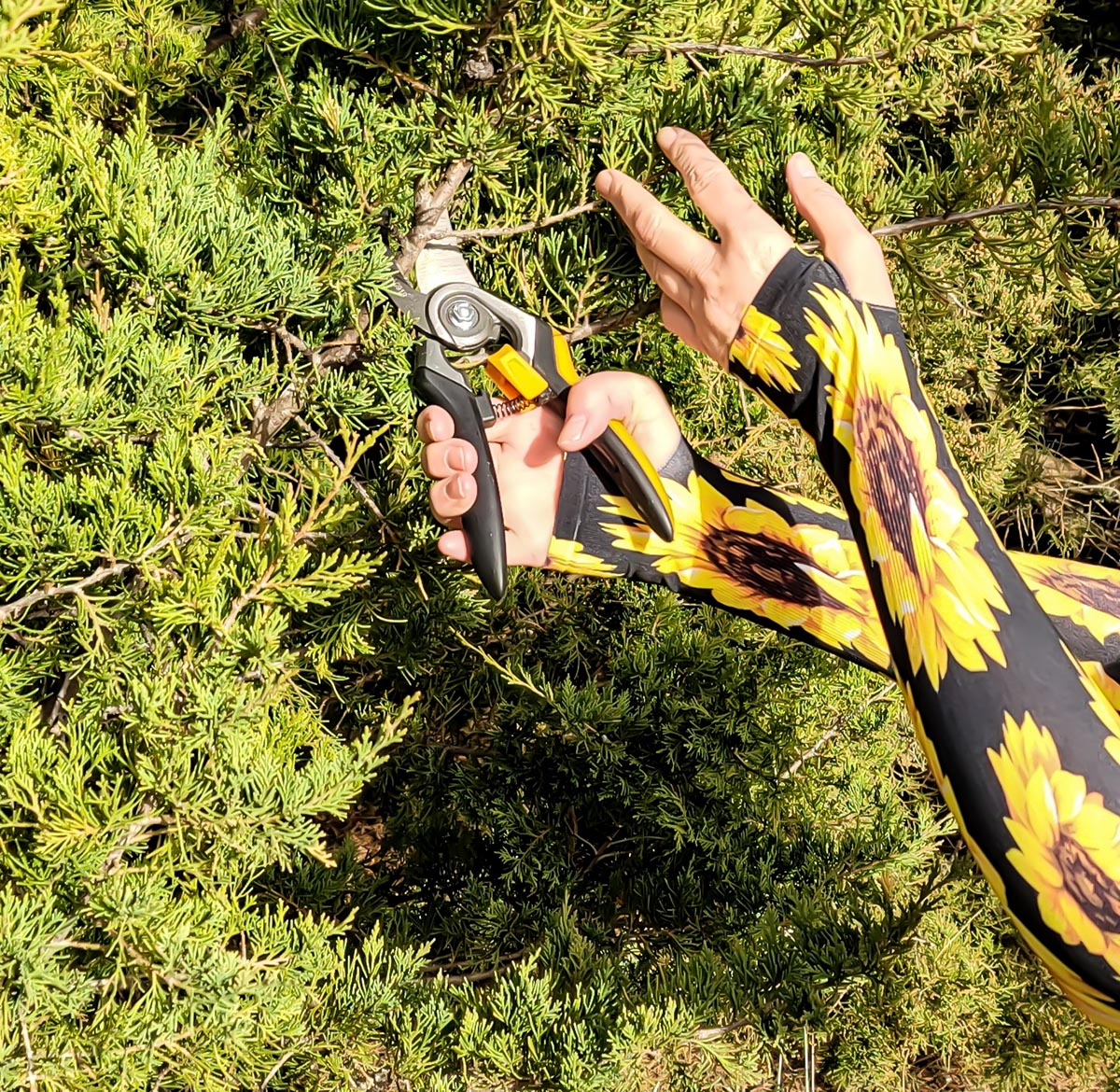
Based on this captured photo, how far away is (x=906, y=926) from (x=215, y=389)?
98cm

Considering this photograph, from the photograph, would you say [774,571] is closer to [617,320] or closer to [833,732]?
[617,320]

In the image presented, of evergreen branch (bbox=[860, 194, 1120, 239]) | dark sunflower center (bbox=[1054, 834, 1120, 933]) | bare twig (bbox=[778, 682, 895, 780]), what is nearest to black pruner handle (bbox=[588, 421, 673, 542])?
evergreen branch (bbox=[860, 194, 1120, 239])

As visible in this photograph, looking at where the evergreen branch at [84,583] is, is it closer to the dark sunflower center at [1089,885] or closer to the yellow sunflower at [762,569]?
the yellow sunflower at [762,569]

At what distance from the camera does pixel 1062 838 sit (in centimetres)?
78

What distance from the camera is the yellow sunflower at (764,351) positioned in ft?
2.97

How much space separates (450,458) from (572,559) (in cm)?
21

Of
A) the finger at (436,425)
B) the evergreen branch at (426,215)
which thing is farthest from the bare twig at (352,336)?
the finger at (436,425)

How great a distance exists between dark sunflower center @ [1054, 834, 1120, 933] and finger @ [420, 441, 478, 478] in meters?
0.57

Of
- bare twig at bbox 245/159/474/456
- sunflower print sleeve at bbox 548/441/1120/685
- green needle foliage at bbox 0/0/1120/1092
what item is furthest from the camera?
sunflower print sleeve at bbox 548/441/1120/685

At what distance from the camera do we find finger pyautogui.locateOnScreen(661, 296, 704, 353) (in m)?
1.06

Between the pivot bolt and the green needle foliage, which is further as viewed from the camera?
the pivot bolt

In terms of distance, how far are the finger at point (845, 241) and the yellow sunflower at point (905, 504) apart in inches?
→ 1.2

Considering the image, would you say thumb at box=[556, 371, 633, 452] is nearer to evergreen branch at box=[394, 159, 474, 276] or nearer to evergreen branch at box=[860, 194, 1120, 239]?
evergreen branch at box=[394, 159, 474, 276]

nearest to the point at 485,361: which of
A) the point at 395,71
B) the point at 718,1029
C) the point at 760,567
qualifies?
the point at 395,71
